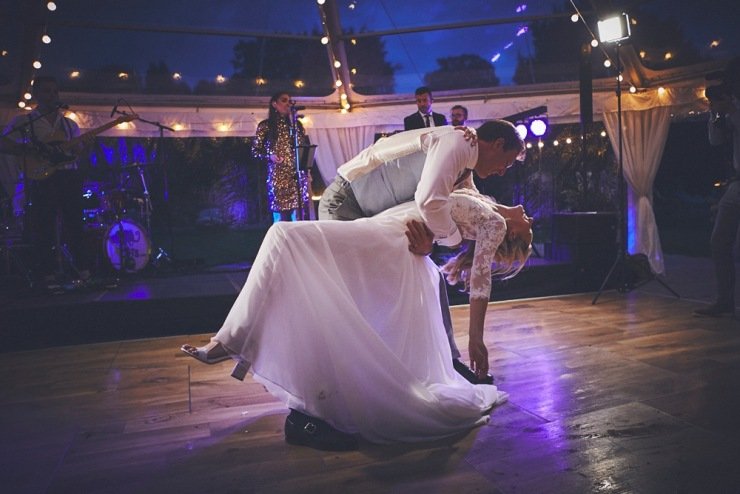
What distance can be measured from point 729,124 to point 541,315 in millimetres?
2103

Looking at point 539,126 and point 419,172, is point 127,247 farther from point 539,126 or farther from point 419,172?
point 539,126

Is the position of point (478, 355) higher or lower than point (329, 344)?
lower

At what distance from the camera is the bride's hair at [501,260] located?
2725 mm

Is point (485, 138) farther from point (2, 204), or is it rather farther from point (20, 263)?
point (2, 204)

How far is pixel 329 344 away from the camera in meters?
2.10

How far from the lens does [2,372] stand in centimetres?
329

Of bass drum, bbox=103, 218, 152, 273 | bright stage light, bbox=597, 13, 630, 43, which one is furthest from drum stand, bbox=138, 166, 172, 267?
bright stage light, bbox=597, 13, 630, 43

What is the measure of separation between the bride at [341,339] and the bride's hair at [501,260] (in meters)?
0.53

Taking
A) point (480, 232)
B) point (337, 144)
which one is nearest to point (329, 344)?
point (480, 232)

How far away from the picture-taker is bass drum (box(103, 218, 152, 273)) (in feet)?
19.9

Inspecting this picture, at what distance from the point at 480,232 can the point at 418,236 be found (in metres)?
0.37

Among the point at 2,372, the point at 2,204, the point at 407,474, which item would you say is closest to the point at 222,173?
the point at 2,204

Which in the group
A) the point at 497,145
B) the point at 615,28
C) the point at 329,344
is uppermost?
the point at 615,28

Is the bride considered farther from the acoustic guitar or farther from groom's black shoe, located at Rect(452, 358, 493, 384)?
the acoustic guitar
